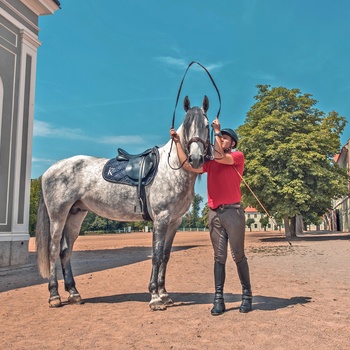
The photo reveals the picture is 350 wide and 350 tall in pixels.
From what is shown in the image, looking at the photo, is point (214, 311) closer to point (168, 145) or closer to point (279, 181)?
point (168, 145)

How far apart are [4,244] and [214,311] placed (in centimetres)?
841

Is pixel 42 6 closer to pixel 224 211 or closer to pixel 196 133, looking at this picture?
pixel 196 133

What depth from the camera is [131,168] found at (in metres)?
5.89

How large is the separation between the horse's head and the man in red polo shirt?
0.15 m

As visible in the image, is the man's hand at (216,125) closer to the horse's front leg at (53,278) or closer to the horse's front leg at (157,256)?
the horse's front leg at (157,256)

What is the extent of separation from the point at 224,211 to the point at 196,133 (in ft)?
3.73

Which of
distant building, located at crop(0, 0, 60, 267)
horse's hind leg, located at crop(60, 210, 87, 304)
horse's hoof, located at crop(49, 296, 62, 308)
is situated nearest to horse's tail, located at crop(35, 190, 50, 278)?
horse's hind leg, located at crop(60, 210, 87, 304)

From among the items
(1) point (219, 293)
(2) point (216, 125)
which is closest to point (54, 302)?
(1) point (219, 293)

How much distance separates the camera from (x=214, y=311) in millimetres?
4945

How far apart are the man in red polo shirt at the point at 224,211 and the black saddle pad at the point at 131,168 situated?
68 centimetres

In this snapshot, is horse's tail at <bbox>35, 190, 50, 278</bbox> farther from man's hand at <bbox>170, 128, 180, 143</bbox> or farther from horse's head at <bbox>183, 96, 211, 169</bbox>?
horse's head at <bbox>183, 96, 211, 169</bbox>

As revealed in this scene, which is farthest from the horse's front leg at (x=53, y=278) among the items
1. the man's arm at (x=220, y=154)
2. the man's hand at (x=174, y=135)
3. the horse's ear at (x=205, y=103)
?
the horse's ear at (x=205, y=103)

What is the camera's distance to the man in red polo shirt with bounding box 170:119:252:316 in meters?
4.99

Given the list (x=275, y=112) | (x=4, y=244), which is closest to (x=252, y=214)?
(x=275, y=112)
